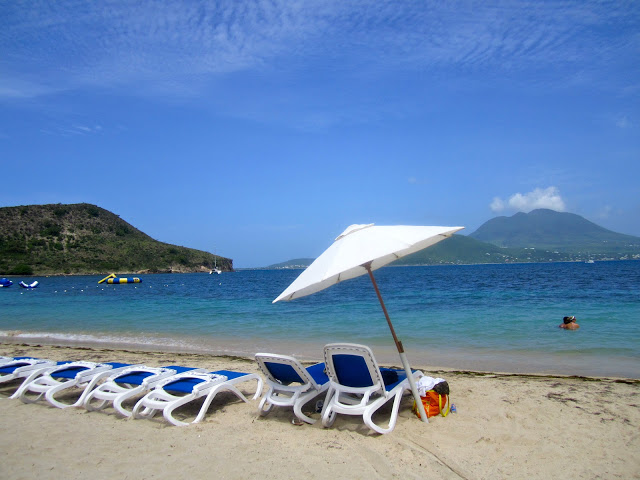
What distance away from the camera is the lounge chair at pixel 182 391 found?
5016 mm

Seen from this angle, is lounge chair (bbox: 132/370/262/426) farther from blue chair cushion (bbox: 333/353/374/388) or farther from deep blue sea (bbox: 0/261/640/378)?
deep blue sea (bbox: 0/261/640/378)

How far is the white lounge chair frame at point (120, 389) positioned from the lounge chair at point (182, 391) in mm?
143

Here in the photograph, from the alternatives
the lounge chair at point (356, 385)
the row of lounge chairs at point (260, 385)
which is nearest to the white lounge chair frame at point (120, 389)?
the row of lounge chairs at point (260, 385)

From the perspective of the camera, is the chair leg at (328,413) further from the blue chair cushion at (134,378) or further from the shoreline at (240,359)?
the shoreline at (240,359)

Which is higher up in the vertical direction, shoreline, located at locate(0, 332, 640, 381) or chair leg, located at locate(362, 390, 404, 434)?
chair leg, located at locate(362, 390, 404, 434)

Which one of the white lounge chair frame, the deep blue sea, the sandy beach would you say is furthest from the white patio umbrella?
the deep blue sea

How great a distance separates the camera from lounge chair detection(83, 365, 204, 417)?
539 cm

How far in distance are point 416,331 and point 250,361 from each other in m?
5.75

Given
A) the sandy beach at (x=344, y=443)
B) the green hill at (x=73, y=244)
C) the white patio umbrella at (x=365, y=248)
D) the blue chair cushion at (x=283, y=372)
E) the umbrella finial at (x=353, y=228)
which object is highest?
the green hill at (x=73, y=244)

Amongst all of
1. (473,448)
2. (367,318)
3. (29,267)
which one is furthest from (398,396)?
(29,267)

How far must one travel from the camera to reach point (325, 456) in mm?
4168

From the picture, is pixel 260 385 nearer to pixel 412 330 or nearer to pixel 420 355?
pixel 420 355

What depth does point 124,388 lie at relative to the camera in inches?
227

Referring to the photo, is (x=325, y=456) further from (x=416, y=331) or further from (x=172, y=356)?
(x=416, y=331)
